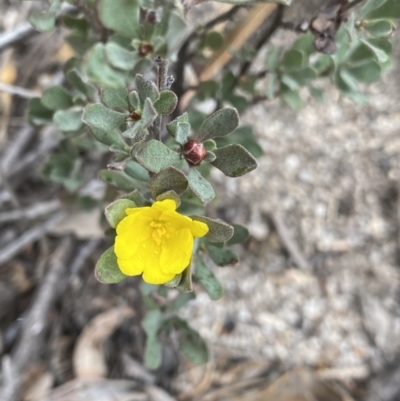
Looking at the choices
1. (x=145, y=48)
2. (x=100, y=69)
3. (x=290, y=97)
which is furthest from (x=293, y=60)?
(x=100, y=69)

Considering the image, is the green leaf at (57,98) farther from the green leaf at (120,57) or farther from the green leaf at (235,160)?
the green leaf at (235,160)

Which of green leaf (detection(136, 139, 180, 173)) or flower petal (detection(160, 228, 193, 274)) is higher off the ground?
green leaf (detection(136, 139, 180, 173))

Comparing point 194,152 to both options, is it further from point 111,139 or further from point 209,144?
point 111,139

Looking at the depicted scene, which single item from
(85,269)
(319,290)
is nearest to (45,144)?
(85,269)

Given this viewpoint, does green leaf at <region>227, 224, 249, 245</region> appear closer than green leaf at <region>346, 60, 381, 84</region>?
Yes

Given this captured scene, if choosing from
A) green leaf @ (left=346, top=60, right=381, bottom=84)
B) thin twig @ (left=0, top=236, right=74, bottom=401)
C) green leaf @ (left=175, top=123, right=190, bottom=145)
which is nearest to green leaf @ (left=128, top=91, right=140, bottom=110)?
green leaf @ (left=175, top=123, right=190, bottom=145)

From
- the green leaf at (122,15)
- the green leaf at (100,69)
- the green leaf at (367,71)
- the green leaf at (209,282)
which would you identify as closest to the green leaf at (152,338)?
the green leaf at (209,282)

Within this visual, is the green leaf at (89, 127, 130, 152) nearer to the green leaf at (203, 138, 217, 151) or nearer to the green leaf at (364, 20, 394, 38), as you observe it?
the green leaf at (203, 138, 217, 151)
